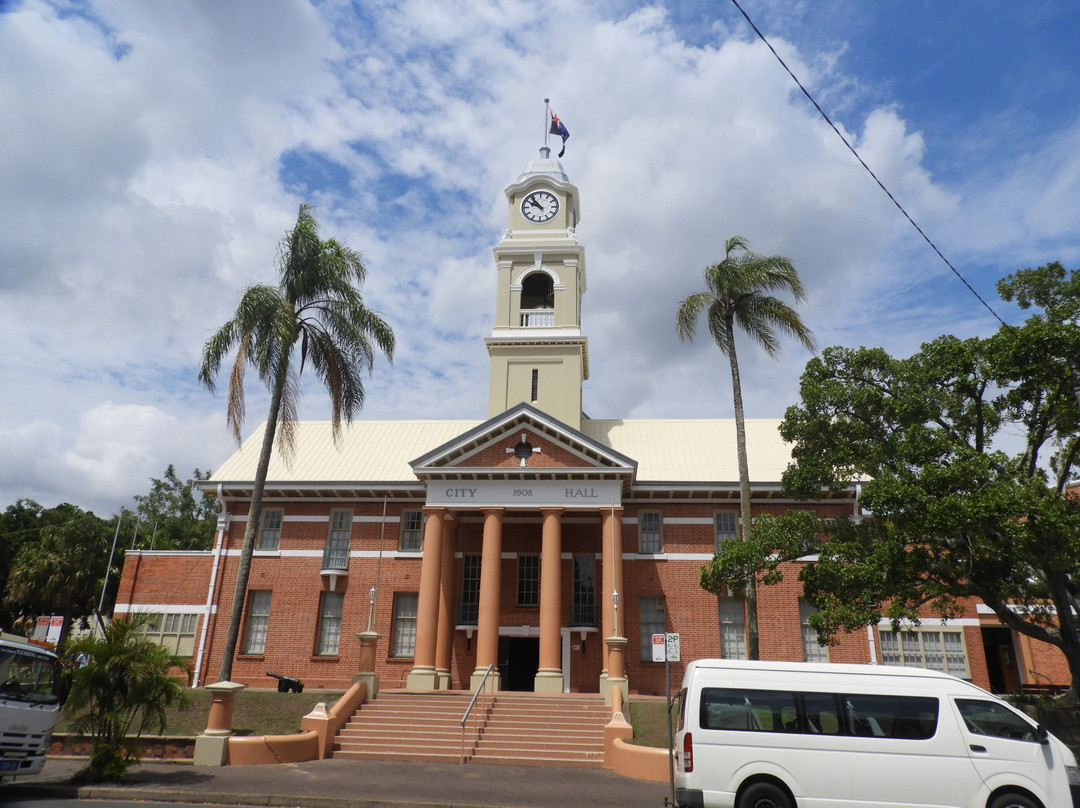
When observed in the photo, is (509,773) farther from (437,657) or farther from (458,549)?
(458,549)

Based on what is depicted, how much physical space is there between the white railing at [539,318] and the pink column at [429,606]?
36.4 feet

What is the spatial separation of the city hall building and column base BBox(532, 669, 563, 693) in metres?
0.07

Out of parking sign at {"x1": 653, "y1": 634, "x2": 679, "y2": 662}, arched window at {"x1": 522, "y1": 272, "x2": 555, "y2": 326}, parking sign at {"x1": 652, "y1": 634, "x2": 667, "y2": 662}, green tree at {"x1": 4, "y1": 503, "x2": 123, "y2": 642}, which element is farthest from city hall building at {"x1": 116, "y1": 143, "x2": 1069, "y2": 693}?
green tree at {"x1": 4, "y1": 503, "x2": 123, "y2": 642}

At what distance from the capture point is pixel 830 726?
11164mm

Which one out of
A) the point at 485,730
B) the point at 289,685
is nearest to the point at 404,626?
the point at 289,685

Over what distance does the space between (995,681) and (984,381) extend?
19.3m

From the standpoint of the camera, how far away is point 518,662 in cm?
2703

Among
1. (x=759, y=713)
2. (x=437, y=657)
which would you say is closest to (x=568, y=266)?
(x=437, y=657)

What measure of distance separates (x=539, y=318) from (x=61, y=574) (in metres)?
29.8

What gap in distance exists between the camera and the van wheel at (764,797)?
1082cm

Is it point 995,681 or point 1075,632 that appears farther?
point 995,681

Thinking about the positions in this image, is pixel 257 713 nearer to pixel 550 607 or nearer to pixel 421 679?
pixel 421 679

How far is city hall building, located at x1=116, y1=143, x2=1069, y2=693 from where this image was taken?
25.6 metres

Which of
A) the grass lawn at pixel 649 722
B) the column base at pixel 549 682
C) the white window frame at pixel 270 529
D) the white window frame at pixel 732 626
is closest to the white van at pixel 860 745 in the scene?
the grass lawn at pixel 649 722
